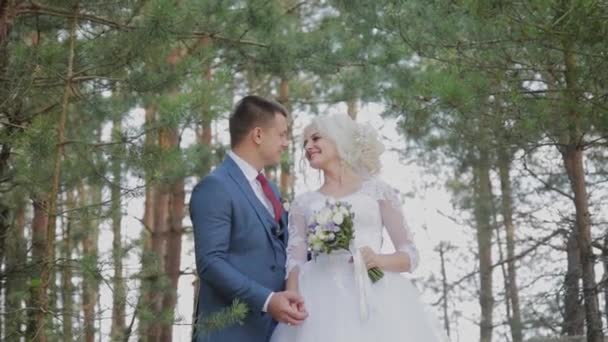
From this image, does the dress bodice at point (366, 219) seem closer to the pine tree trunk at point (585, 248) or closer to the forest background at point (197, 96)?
the forest background at point (197, 96)

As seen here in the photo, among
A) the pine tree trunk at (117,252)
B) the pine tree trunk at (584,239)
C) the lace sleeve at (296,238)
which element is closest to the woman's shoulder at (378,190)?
the lace sleeve at (296,238)

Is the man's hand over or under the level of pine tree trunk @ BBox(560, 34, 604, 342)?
under

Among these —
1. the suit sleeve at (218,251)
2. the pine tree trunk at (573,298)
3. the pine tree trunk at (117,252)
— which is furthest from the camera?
the pine tree trunk at (573,298)

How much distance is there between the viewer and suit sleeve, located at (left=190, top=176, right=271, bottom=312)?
3.46 meters

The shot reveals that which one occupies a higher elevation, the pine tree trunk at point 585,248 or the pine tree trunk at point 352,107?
the pine tree trunk at point 352,107

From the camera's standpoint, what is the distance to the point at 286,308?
3461mm

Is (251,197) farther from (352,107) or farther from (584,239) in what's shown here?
(352,107)

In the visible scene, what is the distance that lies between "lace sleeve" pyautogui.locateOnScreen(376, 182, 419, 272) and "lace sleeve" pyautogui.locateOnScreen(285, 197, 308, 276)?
13.9 inches

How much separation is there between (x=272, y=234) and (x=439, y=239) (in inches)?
546

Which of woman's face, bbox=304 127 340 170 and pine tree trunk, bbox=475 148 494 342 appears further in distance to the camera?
pine tree trunk, bbox=475 148 494 342

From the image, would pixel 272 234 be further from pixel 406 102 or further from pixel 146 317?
pixel 406 102

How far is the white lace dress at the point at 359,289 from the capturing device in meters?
3.73

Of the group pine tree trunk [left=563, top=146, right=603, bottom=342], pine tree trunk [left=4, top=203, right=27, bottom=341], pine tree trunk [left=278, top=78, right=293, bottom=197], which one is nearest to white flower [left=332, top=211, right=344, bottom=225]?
pine tree trunk [left=563, top=146, right=603, bottom=342]

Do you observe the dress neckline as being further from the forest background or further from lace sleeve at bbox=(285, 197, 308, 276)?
the forest background
